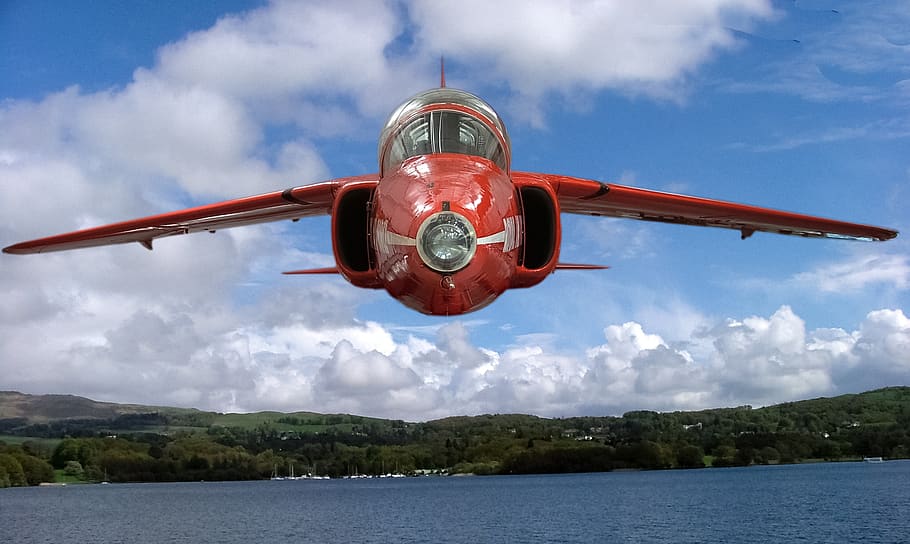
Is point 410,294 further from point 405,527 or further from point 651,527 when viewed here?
point 405,527

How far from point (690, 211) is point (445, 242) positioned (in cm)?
734

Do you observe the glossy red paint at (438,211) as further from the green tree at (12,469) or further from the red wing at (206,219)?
the green tree at (12,469)

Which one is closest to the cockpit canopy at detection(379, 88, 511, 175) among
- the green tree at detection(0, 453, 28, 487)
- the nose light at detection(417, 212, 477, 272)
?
the nose light at detection(417, 212, 477, 272)

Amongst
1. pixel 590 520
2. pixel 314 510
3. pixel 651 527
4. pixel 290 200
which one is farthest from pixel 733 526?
pixel 290 200

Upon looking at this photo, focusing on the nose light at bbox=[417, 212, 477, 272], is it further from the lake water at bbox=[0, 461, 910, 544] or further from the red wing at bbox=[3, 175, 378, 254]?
the lake water at bbox=[0, 461, 910, 544]

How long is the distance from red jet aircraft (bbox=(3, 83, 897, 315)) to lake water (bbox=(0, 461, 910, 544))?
7476 centimetres

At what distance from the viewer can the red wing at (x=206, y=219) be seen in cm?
1251

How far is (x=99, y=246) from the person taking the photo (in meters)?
16.6

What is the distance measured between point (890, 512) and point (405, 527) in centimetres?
5504

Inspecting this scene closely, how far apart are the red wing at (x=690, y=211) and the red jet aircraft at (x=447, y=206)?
5 centimetres

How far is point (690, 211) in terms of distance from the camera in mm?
14312

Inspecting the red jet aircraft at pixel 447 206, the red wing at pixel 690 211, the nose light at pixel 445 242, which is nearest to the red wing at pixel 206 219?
the red jet aircraft at pixel 447 206

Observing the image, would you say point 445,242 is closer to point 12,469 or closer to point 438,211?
point 438,211

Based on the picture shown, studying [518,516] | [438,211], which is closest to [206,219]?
[438,211]
